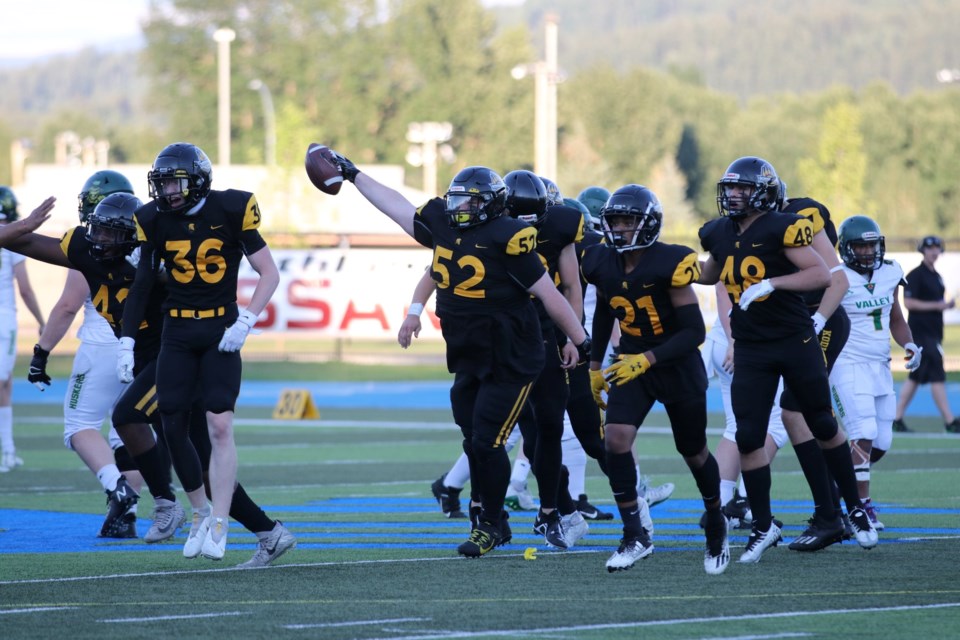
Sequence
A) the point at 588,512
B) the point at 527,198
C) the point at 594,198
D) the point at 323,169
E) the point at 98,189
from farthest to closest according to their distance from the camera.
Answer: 1. the point at 594,198
2. the point at 588,512
3. the point at 98,189
4. the point at 527,198
5. the point at 323,169

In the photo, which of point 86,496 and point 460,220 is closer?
point 460,220

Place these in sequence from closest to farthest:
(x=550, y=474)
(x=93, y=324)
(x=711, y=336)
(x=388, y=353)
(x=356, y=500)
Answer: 1. (x=550, y=474)
2. (x=93, y=324)
3. (x=711, y=336)
4. (x=356, y=500)
5. (x=388, y=353)

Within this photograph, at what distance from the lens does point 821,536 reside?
8477 mm

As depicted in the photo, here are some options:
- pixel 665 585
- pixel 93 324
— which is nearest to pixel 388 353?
pixel 93 324

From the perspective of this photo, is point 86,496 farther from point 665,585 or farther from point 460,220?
point 665,585

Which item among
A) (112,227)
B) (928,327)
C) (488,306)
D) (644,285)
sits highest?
(112,227)

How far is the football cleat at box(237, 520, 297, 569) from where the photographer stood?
7.93m

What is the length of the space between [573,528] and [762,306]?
1678 mm

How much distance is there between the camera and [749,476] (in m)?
8.27

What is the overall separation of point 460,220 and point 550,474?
5.14 feet

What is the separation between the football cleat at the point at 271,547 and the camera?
7.93 meters

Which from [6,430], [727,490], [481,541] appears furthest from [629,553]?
[6,430]

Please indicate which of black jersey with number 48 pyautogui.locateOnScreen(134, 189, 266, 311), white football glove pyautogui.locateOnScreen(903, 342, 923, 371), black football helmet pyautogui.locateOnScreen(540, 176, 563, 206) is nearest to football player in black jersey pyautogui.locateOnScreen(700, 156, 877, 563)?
black football helmet pyautogui.locateOnScreen(540, 176, 563, 206)

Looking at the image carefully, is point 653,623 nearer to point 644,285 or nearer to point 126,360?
point 644,285
